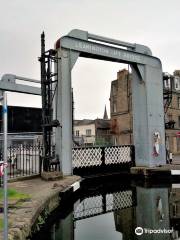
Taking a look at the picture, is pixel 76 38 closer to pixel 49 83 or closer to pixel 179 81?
pixel 49 83

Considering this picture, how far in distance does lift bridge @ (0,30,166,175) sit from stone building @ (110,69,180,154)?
769 inches

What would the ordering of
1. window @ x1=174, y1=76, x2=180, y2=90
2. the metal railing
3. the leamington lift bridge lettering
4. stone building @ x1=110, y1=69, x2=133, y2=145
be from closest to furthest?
the leamington lift bridge lettering
the metal railing
stone building @ x1=110, y1=69, x2=133, y2=145
window @ x1=174, y1=76, x2=180, y2=90

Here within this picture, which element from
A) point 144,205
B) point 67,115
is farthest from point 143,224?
point 67,115

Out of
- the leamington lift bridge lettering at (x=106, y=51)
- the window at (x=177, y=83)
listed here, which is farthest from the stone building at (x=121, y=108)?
the leamington lift bridge lettering at (x=106, y=51)

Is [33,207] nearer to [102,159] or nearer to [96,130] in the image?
[102,159]

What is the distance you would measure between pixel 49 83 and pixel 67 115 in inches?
70.5

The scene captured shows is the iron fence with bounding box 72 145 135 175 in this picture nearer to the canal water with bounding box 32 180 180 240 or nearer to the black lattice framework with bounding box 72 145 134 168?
the black lattice framework with bounding box 72 145 134 168

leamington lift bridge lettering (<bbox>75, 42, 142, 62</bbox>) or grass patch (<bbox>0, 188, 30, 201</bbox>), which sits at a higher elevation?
leamington lift bridge lettering (<bbox>75, 42, 142, 62</bbox>)

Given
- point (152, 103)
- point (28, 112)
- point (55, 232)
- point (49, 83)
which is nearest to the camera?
point (55, 232)

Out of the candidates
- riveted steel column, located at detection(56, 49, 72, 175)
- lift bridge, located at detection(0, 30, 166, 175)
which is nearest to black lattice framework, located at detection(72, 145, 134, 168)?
lift bridge, located at detection(0, 30, 166, 175)

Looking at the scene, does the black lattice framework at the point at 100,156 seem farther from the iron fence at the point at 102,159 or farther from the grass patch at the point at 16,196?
the grass patch at the point at 16,196

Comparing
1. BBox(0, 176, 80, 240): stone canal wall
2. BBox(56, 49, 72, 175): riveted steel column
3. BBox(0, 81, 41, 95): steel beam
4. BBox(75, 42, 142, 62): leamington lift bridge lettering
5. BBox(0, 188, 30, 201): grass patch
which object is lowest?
BBox(0, 176, 80, 240): stone canal wall

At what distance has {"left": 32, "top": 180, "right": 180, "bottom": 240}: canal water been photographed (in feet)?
23.4

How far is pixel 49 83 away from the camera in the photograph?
12891 mm
